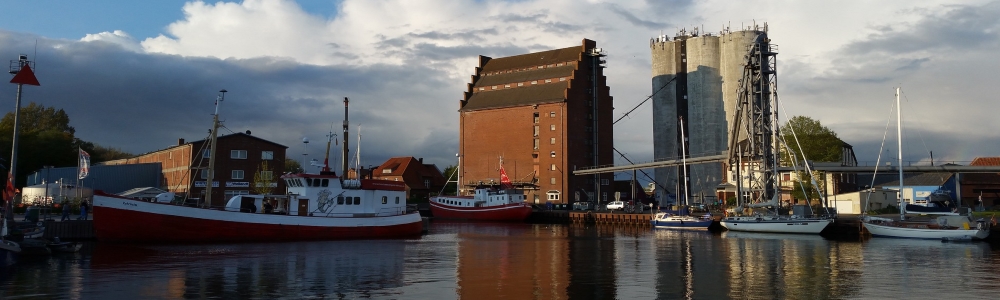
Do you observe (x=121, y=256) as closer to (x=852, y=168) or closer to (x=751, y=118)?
(x=751, y=118)

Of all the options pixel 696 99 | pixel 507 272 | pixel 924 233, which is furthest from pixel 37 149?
pixel 924 233

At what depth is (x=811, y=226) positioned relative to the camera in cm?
4922

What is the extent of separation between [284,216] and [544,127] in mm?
55256

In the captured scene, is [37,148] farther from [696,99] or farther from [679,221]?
[696,99]

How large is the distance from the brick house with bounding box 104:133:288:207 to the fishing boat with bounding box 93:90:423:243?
2227cm

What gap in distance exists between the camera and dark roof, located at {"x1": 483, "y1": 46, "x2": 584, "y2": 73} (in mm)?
95875

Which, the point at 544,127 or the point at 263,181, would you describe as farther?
the point at 544,127

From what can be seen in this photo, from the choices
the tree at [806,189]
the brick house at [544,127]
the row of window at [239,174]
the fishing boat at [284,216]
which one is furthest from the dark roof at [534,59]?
the fishing boat at [284,216]

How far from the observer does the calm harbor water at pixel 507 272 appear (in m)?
20.7

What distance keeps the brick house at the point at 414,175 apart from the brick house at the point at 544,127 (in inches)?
334

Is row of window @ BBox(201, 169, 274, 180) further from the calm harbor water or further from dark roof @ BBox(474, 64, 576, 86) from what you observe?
dark roof @ BBox(474, 64, 576, 86)

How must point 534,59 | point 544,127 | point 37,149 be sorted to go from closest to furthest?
point 37,149, point 544,127, point 534,59

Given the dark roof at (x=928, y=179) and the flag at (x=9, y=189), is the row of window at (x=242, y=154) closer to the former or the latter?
the flag at (x=9, y=189)

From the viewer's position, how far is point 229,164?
66.9 m
